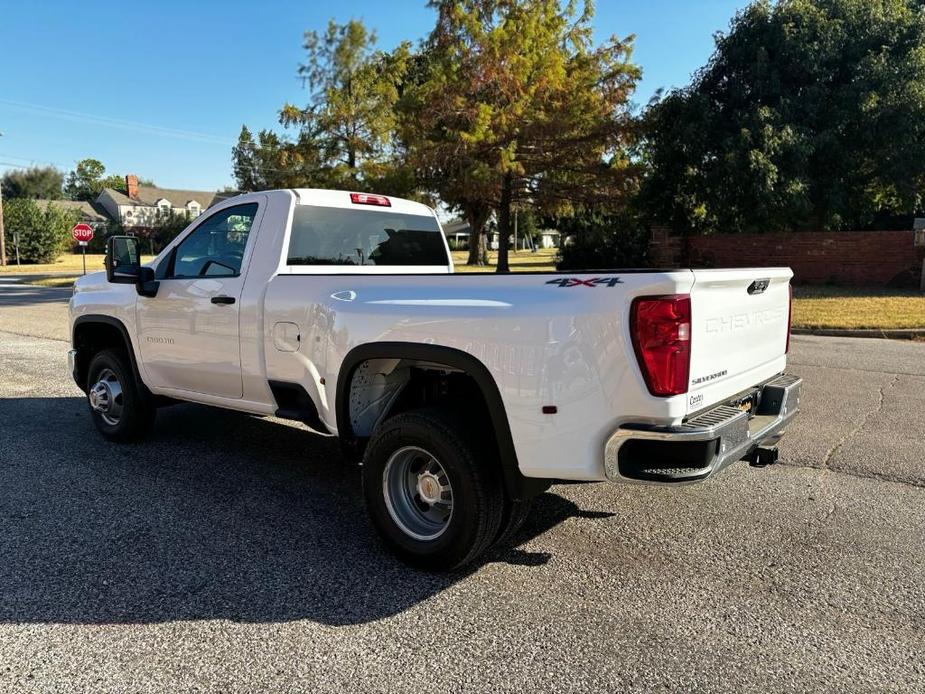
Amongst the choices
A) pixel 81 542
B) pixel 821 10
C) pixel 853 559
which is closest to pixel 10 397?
pixel 81 542

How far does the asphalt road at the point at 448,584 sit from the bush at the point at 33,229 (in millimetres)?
53905

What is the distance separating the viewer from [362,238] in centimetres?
525

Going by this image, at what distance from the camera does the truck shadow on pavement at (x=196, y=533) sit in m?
3.36

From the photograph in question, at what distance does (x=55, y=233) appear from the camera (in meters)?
53.0

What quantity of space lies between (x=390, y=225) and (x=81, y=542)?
9.69 ft

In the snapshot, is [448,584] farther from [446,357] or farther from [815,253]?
[815,253]

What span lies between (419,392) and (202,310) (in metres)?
1.83

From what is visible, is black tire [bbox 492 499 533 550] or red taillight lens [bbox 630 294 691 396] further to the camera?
black tire [bbox 492 499 533 550]

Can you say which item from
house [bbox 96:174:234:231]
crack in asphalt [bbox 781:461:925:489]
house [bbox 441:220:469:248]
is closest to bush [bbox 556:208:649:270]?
crack in asphalt [bbox 781:461:925:489]

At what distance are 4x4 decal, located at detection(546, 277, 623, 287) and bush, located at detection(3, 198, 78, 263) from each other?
187 feet

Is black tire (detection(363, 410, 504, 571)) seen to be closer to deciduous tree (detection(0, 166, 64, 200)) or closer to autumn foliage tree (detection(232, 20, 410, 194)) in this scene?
autumn foliage tree (detection(232, 20, 410, 194))

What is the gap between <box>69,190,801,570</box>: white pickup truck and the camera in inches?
120

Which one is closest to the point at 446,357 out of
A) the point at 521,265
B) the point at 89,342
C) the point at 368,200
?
the point at 368,200

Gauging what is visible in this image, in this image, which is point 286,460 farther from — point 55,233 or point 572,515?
point 55,233
